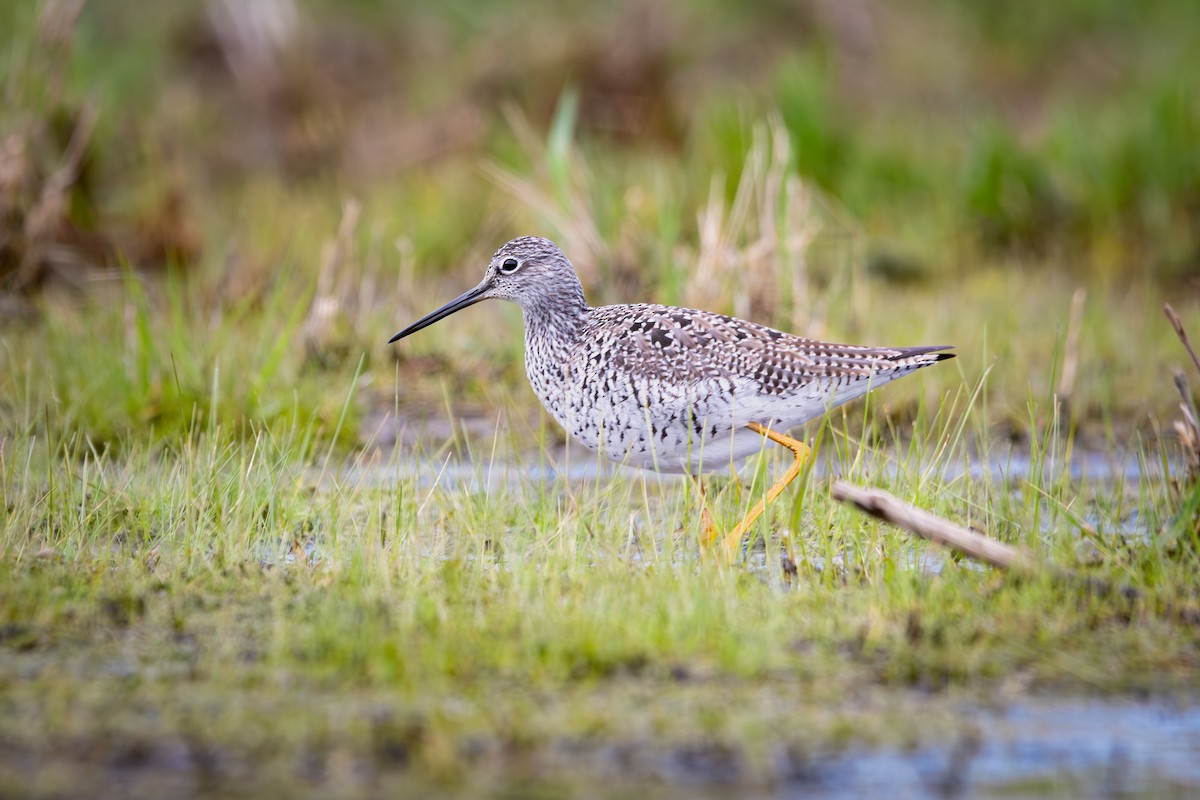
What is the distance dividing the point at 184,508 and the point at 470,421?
264 centimetres

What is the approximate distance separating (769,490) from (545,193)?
448 cm

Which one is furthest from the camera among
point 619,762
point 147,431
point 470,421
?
point 470,421

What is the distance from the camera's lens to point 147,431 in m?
7.30

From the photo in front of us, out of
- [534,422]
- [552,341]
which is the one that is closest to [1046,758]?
[552,341]

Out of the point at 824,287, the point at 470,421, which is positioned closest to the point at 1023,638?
the point at 470,421

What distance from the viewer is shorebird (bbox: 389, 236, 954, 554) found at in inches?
240

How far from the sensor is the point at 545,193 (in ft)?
33.2

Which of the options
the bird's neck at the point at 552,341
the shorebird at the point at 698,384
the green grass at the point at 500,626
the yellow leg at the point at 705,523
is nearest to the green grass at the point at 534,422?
the green grass at the point at 500,626

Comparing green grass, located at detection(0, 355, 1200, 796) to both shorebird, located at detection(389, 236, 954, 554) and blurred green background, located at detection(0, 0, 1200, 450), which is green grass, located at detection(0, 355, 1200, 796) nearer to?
shorebird, located at detection(389, 236, 954, 554)

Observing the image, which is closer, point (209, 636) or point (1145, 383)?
point (209, 636)

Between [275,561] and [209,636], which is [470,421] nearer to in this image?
[275,561]

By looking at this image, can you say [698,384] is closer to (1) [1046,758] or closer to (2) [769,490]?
(2) [769,490]

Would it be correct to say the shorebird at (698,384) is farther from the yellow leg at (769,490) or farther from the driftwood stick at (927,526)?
the driftwood stick at (927,526)

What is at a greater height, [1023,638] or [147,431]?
[147,431]
